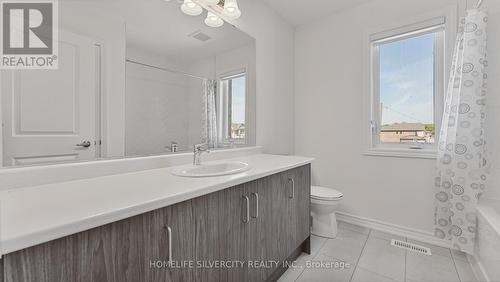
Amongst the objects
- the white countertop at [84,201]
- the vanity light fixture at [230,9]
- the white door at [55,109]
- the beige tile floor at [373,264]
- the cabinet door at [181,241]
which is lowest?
the beige tile floor at [373,264]

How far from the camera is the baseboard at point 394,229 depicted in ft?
6.32

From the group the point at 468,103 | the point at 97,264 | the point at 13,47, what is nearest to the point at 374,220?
the point at 468,103

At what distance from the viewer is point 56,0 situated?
956mm

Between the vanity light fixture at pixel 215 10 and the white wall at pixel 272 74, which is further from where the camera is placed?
the white wall at pixel 272 74

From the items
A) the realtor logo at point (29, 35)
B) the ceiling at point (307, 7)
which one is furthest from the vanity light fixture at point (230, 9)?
the realtor logo at point (29, 35)

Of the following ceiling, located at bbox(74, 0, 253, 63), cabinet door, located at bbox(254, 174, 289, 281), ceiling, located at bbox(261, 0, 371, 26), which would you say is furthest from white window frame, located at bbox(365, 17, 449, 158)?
ceiling, located at bbox(74, 0, 253, 63)

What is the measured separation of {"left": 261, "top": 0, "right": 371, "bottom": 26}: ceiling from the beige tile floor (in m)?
2.47

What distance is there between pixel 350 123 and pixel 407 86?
63cm

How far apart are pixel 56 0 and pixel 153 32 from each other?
48cm

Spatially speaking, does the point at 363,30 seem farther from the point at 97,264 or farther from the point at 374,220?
the point at 97,264

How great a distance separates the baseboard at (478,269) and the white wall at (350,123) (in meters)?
0.38

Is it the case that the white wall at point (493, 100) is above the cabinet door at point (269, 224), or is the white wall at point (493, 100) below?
above

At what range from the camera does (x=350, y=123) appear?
239cm

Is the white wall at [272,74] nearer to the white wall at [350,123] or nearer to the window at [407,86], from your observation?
the white wall at [350,123]
